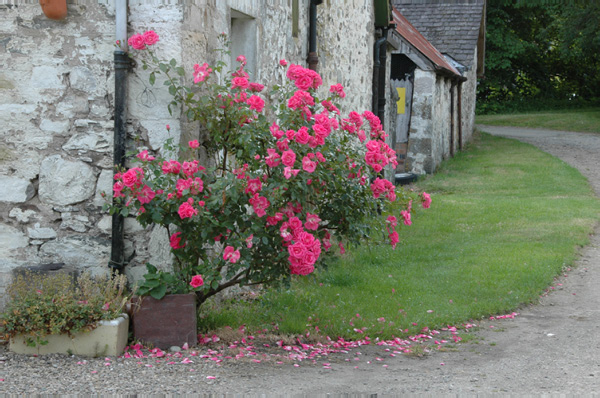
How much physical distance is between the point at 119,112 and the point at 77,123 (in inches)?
15.0

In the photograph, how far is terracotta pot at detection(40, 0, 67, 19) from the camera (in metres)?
5.46

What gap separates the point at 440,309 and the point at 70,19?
13.5ft

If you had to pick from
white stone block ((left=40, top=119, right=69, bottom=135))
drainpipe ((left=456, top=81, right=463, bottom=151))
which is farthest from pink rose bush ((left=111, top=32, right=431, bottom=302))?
drainpipe ((left=456, top=81, right=463, bottom=151))

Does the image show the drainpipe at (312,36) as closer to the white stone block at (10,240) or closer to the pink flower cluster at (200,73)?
the pink flower cluster at (200,73)

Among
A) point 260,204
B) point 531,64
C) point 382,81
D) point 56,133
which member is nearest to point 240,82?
point 260,204

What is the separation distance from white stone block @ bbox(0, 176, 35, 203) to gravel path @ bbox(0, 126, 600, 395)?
1.24 m

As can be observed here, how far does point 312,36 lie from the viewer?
8.95 m

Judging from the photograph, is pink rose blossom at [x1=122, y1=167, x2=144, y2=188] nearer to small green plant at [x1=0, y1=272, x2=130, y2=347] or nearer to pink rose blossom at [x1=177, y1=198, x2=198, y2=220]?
pink rose blossom at [x1=177, y1=198, x2=198, y2=220]

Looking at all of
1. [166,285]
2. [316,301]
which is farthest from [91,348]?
[316,301]

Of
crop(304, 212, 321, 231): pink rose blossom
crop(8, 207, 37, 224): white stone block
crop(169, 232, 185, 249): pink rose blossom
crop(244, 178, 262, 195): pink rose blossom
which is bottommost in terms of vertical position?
crop(169, 232, 185, 249): pink rose blossom

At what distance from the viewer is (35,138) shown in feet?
18.5

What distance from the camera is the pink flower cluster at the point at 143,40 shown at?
507 centimetres

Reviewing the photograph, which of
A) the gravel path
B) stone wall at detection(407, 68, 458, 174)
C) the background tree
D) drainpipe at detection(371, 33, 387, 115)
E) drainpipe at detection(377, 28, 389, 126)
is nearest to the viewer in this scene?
the gravel path

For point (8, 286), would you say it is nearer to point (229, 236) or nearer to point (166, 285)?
point (166, 285)
